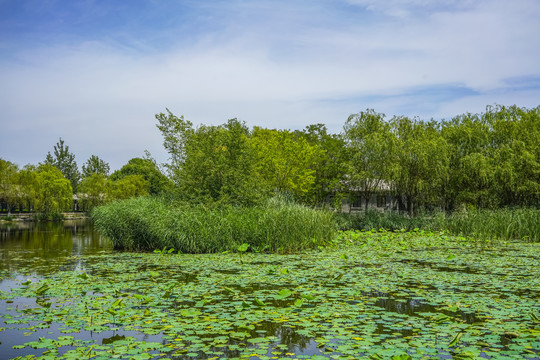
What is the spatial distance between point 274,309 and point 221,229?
8466 mm

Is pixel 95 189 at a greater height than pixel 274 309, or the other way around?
pixel 95 189

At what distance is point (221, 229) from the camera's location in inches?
623

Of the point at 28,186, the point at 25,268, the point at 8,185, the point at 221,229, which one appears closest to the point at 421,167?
the point at 221,229

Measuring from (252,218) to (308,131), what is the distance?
98.2 ft

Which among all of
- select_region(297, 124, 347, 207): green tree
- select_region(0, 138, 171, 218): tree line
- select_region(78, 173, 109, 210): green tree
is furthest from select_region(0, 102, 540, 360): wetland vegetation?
select_region(78, 173, 109, 210): green tree

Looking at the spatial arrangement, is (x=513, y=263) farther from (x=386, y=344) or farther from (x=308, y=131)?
(x=308, y=131)

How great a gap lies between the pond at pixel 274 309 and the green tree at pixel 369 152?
18.7 metres

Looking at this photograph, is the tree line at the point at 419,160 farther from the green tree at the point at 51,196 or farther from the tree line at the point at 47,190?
the green tree at the point at 51,196

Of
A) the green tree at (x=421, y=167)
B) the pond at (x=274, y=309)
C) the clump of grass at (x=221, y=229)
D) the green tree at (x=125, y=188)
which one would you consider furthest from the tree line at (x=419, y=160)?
the green tree at (x=125, y=188)

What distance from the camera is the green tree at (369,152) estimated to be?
104ft

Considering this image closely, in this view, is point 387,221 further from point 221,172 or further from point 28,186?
point 28,186

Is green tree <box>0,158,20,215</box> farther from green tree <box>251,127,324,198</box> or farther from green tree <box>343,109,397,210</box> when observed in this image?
green tree <box>343,109,397,210</box>

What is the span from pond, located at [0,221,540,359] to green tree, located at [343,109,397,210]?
18665 millimetres

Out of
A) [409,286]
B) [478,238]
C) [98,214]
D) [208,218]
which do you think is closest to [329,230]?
[208,218]
